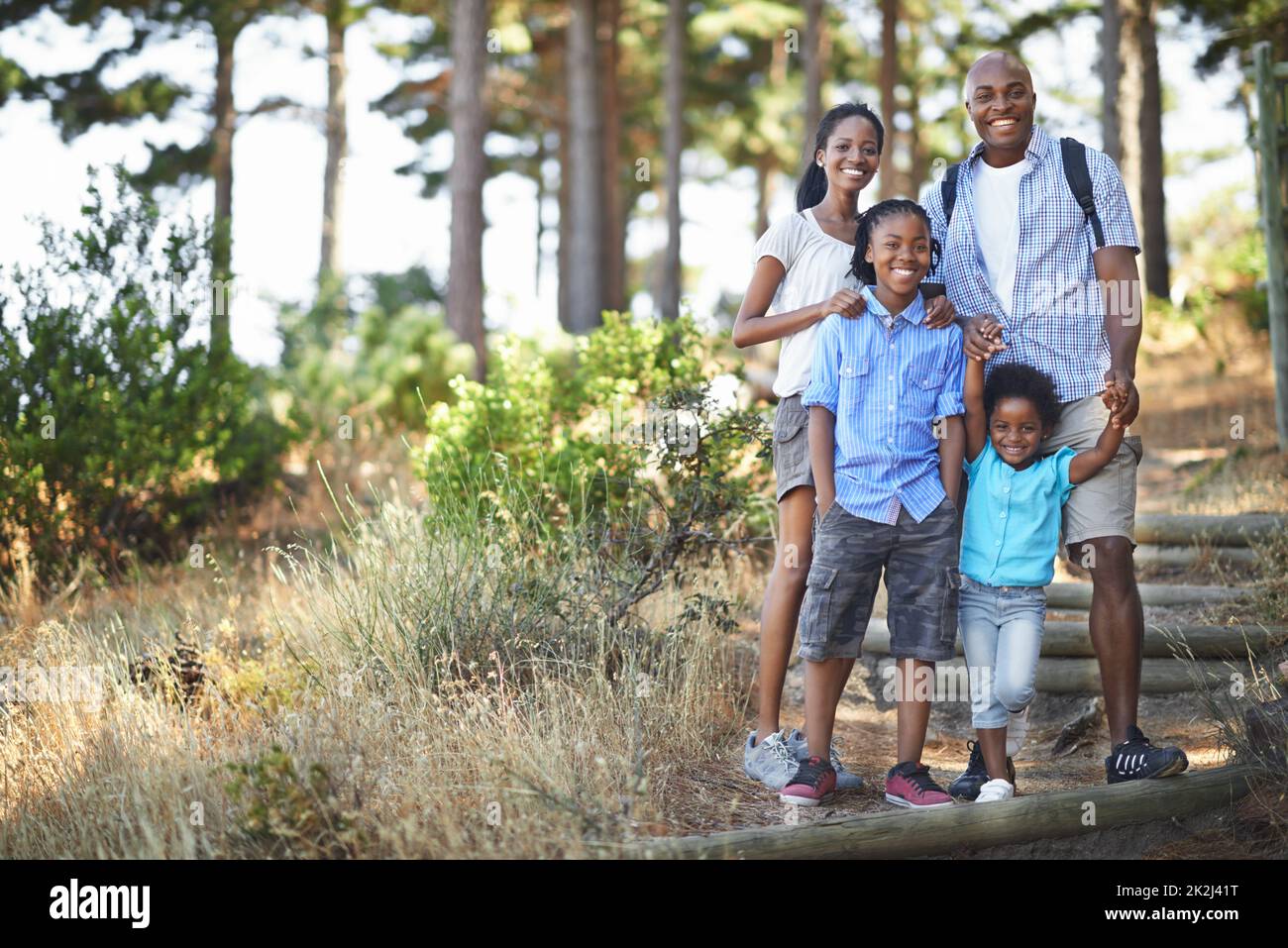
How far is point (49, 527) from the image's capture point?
7.36 m

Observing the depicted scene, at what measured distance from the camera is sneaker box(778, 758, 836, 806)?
157 inches

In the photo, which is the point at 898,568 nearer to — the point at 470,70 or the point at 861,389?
the point at 861,389

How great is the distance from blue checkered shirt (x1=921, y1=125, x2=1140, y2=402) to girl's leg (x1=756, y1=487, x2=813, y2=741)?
2.70 feet

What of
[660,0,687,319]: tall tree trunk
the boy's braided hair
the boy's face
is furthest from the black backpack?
[660,0,687,319]: tall tree trunk

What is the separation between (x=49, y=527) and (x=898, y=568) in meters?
5.59

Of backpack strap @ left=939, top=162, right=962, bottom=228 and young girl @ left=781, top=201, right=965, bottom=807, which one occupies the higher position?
backpack strap @ left=939, top=162, right=962, bottom=228

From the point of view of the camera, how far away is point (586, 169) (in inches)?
725

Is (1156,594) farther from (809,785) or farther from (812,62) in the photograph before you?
(812,62)

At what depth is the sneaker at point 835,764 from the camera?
164 inches

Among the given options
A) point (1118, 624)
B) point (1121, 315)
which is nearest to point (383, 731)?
point (1118, 624)

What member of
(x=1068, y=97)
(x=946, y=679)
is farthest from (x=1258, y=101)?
(x=1068, y=97)

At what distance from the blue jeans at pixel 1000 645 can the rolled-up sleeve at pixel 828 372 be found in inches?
31.1

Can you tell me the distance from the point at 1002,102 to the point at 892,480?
4.35 ft

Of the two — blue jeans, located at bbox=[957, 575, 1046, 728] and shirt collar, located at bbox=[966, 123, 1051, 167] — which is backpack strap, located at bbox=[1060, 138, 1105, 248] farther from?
blue jeans, located at bbox=[957, 575, 1046, 728]
